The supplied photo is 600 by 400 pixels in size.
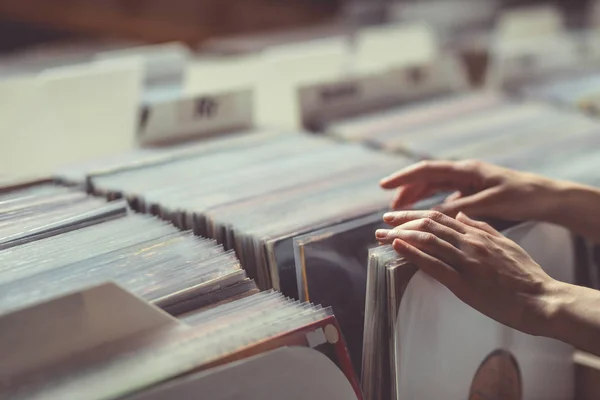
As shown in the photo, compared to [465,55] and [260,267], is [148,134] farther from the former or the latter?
[465,55]

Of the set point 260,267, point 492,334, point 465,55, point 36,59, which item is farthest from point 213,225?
point 465,55

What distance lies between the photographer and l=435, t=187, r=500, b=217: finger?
3.32ft

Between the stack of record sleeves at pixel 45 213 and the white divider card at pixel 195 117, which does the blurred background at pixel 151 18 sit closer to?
the white divider card at pixel 195 117

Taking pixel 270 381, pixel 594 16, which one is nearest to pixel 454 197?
pixel 270 381

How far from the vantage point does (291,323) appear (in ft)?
2.31

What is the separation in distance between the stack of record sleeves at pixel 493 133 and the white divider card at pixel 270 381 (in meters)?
0.73

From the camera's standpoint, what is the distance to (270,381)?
2.23 ft

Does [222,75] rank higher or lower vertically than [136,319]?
higher

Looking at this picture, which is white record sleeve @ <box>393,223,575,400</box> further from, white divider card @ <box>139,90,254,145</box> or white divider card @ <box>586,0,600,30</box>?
white divider card @ <box>586,0,600,30</box>

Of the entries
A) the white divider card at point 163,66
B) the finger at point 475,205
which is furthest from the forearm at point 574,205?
the white divider card at point 163,66

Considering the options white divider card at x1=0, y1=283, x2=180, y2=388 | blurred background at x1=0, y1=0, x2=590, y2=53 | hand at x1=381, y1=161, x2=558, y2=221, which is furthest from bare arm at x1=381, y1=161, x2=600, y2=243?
blurred background at x1=0, y1=0, x2=590, y2=53

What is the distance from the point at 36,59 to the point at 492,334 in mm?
2243

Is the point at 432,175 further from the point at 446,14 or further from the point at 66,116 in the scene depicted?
the point at 446,14

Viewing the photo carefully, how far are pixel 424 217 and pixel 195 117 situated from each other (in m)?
0.82
